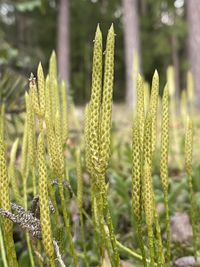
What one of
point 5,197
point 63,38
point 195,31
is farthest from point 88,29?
point 5,197

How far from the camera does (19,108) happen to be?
118 inches

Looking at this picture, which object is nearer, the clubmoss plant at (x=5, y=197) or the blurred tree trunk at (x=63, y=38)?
the clubmoss plant at (x=5, y=197)

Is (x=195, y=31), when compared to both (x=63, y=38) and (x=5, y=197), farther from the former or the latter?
(x=5, y=197)

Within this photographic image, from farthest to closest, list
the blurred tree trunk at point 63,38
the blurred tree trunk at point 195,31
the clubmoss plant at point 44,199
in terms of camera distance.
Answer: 1. the blurred tree trunk at point 63,38
2. the blurred tree trunk at point 195,31
3. the clubmoss plant at point 44,199

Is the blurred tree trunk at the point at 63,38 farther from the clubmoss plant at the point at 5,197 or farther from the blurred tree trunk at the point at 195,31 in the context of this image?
the clubmoss plant at the point at 5,197

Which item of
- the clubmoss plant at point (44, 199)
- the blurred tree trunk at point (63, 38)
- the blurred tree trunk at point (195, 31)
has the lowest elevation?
the clubmoss plant at point (44, 199)

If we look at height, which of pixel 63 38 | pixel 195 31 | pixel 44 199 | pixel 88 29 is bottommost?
pixel 44 199

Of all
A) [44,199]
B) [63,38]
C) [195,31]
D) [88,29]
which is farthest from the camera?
[88,29]

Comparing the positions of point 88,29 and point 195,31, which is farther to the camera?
point 88,29

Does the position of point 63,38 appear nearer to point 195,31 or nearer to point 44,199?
point 195,31

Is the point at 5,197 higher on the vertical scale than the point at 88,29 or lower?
lower

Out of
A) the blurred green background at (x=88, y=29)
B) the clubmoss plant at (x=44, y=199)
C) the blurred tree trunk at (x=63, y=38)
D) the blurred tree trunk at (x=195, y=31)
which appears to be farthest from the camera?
the blurred green background at (x=88, y=29)

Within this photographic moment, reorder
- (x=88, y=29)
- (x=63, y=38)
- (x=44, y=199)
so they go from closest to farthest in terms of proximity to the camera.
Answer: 1. (x=44, y=199)
2. (x=63, y=38)
3. (x=88, y=29)

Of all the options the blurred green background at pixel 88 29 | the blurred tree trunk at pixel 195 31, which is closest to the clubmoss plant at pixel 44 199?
the blurred tree trunk at pixel 195 31
